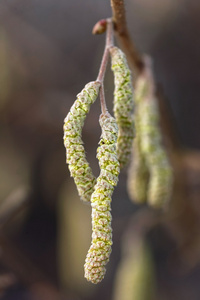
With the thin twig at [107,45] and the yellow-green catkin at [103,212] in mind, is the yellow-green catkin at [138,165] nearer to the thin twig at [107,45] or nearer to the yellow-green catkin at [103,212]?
the thin twig at [107,45]

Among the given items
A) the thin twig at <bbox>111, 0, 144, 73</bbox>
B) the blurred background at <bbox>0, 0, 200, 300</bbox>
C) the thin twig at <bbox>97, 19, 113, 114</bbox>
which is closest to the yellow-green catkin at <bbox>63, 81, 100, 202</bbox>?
the thin twig at <bbox>97, 19, 113, 114</bbox>

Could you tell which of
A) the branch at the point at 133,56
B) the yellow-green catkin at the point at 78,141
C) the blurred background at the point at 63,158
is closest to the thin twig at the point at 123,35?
the branch at the point at 133,56

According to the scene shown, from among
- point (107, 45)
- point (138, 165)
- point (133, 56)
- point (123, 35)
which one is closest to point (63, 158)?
point (138, 165)

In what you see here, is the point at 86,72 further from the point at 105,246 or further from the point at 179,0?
the point at 105,246

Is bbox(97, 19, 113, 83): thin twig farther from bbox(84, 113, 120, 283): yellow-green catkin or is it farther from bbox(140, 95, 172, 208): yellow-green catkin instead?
bbox(140, 95, 172, 208): yellow-green catkin

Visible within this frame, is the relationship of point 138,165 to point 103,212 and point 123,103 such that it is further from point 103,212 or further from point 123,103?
point 103,212
